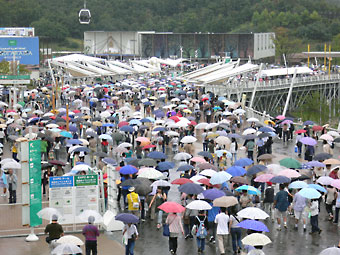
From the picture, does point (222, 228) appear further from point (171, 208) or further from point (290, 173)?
point (290, 173)

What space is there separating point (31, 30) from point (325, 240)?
3296 inches

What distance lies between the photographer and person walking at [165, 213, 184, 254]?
1500cm

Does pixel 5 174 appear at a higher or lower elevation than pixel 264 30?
lower

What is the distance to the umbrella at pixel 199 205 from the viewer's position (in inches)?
603

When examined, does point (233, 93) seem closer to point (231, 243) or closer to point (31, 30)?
point (231, 243)

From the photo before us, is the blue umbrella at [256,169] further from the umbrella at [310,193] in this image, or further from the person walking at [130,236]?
the person walking at [130,236]

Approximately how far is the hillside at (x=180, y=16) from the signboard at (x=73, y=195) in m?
123

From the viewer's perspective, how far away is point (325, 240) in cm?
1647

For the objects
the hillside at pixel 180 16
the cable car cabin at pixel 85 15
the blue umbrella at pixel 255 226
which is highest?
the hillside at pixel 180 16

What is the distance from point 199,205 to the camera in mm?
15383

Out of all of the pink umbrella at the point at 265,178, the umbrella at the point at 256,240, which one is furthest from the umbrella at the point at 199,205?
the pink umbrella at the point at 265,178

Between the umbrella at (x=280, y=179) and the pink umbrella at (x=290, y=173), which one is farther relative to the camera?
the pink umbrella at (x=290, y=173)

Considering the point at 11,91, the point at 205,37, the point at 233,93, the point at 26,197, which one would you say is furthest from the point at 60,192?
the point at 205,37

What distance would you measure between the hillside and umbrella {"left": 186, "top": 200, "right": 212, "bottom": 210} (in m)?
125
